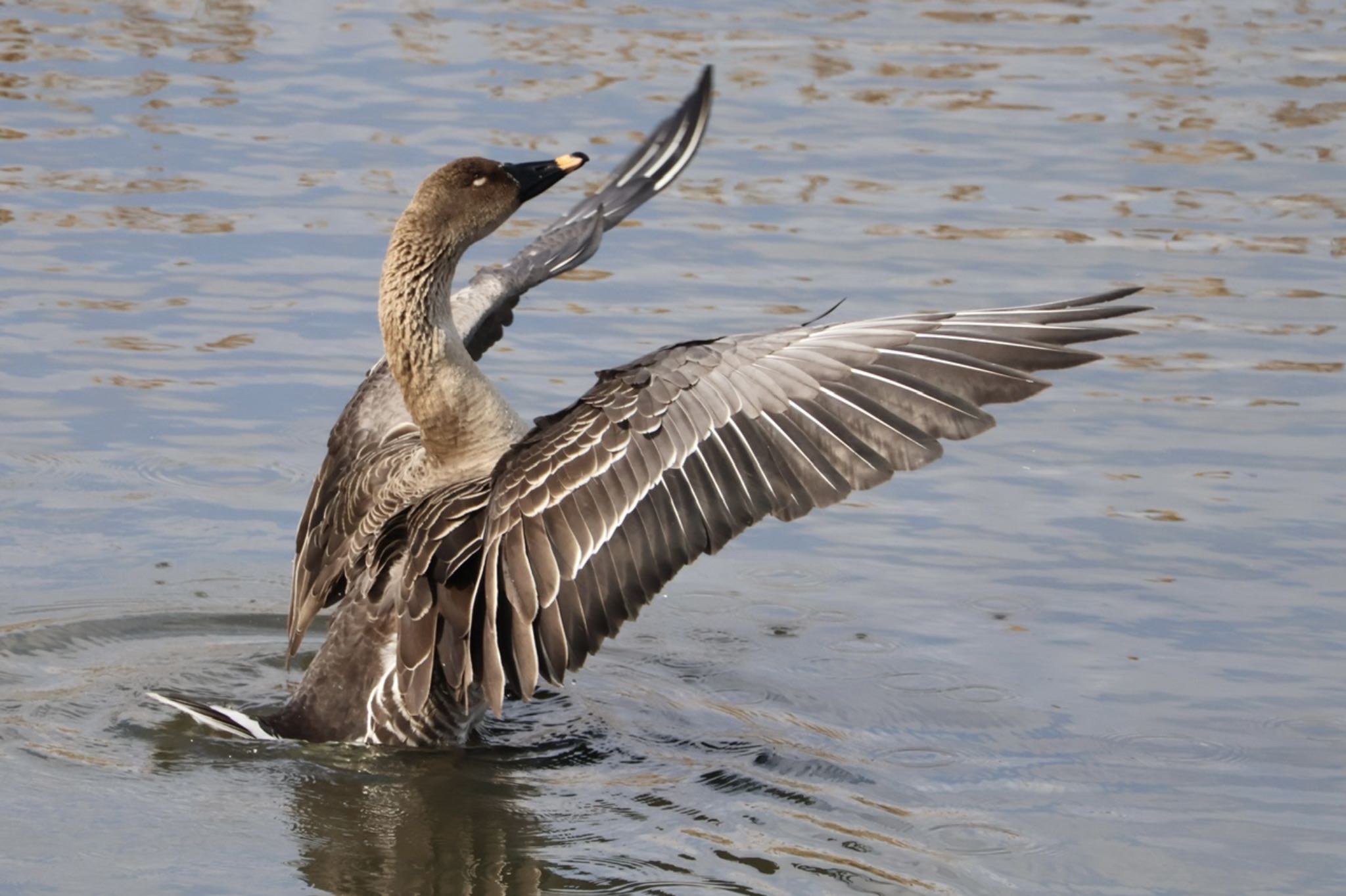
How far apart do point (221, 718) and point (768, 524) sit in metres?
3.37

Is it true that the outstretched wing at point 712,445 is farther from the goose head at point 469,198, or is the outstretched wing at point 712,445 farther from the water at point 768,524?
the goose head at point 469,198

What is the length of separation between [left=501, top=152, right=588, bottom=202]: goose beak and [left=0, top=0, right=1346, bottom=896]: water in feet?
6.29

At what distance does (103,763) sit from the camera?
281 inches

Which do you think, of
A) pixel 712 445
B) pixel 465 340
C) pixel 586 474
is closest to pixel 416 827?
pixel 586 474

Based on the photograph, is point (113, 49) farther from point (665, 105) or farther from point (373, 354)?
point (373, 354)

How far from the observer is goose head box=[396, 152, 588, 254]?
771 centimetres

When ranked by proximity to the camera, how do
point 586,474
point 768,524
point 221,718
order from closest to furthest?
1. point 586,474
2. point 221,718
3. point 768,524

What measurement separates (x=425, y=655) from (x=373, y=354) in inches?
162

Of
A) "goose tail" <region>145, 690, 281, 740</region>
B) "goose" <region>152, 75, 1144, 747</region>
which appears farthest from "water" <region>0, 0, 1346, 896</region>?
"goose" <region>152, 75, 1144, 747</region>

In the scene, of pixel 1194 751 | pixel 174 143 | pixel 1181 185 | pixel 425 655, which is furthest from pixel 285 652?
pixel 1181 185

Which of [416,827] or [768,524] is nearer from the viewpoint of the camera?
[416,827]

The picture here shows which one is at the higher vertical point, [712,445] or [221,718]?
[712,445]

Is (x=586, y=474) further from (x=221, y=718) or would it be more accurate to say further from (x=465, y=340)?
(x=465, y=340)

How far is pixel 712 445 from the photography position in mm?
6559
